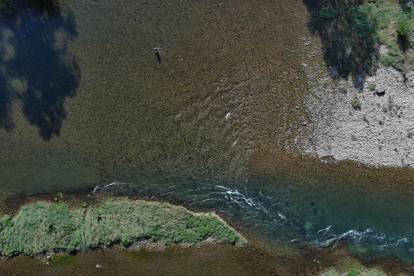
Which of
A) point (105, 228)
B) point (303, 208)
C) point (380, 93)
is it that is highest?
point (380, 93)

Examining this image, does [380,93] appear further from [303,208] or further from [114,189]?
[114,189]

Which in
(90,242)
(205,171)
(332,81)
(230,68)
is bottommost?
(90,242)

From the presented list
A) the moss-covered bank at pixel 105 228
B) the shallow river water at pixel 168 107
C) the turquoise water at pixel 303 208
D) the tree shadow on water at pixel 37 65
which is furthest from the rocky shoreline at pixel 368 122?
the tree shadow on water at pixel 37 65

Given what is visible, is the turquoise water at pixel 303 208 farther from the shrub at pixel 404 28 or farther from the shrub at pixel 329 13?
the shrub at pixel 329 13

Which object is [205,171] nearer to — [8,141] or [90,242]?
[90,242]

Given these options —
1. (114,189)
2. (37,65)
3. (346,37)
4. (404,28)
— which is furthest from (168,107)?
(404,28)

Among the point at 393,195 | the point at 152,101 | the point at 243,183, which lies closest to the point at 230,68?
the point at 152,101
